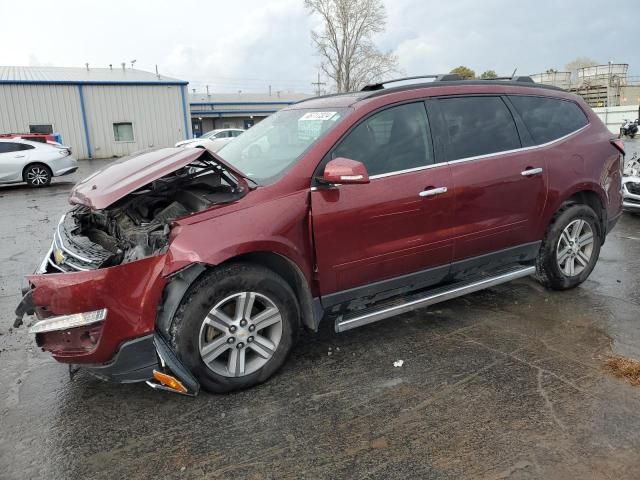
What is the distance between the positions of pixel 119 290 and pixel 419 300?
207cm

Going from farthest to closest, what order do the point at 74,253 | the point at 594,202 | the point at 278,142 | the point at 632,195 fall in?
the point at 632,195, the point at 594,202, the point at 278,142, the point at 74,253

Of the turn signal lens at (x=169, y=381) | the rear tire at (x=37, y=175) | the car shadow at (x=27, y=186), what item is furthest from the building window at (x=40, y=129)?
the turn signal lens at (x=169, y=381)

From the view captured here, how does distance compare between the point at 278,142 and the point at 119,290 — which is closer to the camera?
the point at 119,290

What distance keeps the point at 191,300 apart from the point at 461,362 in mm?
1897

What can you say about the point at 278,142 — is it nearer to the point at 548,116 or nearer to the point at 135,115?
the point at 548,116

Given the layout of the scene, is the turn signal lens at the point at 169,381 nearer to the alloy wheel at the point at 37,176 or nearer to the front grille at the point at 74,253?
the front grille at the point at 74,253

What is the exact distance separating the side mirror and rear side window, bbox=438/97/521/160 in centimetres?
101

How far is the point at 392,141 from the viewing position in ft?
11.9

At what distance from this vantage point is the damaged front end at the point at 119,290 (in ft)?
8.90

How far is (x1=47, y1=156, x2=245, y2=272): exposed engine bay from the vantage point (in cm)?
288

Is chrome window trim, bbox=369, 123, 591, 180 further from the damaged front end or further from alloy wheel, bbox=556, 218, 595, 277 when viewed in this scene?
the damaged front end

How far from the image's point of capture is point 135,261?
2.78m

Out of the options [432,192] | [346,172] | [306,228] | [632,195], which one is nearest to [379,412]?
[306,228]

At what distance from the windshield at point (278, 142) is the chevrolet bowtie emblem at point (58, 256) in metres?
1.30
